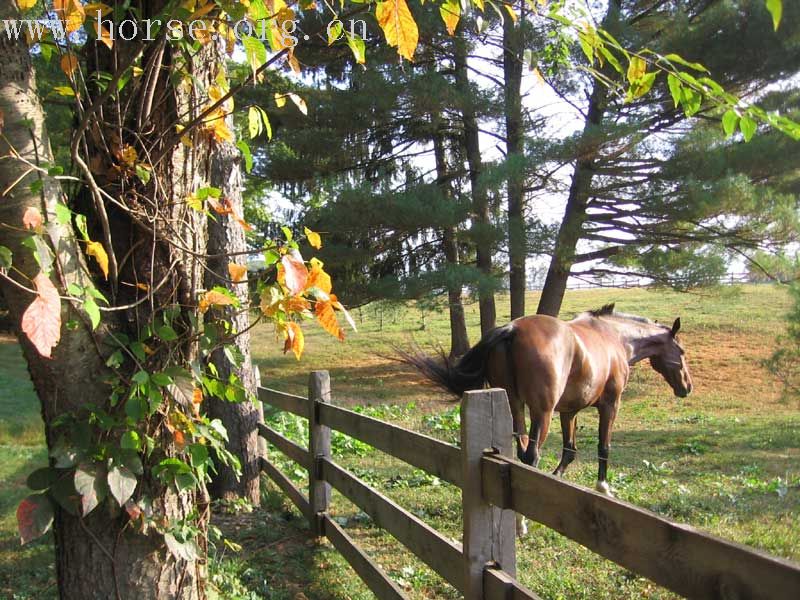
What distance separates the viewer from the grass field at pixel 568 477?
157 inches

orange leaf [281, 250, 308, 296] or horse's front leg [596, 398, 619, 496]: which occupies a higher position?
orange leaf [281, 250, 308, 296]

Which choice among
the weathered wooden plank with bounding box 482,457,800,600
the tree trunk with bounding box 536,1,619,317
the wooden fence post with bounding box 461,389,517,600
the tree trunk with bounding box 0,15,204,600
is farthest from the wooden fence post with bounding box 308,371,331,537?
the tree trunk with bounding box 536,1,619,317

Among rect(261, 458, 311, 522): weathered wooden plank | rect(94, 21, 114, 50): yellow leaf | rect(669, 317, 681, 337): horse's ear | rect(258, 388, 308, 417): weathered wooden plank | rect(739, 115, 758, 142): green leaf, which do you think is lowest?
rect(261, 458, 311, 522): weathered wooden plank

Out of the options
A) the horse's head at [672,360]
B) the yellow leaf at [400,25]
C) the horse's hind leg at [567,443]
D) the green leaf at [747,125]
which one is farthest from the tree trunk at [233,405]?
the horse's head at [672,360]

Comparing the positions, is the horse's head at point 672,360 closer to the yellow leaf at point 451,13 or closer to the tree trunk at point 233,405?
the tree trunk at point 233,405

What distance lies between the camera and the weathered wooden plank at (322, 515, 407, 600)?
3.16 m

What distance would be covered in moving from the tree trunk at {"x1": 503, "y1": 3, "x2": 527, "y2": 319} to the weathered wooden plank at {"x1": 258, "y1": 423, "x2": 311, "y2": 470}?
335 inches

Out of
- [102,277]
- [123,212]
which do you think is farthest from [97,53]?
[102,277]

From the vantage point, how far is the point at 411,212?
45.1 feet

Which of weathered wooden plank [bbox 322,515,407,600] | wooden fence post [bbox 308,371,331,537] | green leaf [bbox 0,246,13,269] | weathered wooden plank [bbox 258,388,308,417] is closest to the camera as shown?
green leaf [bbox 0,246,13,269]

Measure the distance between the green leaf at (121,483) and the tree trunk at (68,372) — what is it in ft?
0.72

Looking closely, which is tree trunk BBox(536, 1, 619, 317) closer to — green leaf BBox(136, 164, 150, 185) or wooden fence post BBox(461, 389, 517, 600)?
wooden fence post BBox(461, 389, 517, 600)

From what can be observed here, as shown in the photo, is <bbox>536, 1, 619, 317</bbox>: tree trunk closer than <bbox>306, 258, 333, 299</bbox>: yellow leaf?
No

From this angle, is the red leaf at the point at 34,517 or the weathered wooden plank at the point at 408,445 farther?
the weathered wooden plank at the point at 408,445
